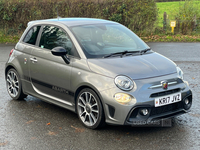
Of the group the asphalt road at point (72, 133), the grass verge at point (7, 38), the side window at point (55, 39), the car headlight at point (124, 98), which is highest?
the side window at point (55, 39)

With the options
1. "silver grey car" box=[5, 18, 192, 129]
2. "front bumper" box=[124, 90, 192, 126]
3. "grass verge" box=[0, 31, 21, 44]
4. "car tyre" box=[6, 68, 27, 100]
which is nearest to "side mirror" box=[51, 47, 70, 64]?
"silver grey car" box=[5, 18, 192, 129]

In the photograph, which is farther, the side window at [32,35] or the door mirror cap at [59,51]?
the side window at [32,35]

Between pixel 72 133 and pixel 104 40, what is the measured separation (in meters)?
1.75

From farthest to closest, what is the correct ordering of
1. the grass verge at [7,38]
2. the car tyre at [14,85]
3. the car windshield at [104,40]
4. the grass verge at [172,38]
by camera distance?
the grass verge at [7,38] → the grass verge at [172,38] → the car tyre at [14,85] → the car windshield at [104,40]

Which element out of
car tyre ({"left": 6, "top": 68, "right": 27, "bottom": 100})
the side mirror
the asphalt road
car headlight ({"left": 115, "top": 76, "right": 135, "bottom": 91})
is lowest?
the asphalt road

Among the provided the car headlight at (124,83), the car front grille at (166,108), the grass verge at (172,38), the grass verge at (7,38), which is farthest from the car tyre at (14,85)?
the grass verge at (7,38)

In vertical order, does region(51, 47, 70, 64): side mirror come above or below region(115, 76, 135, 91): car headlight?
above

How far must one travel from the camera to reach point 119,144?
4.26 metres

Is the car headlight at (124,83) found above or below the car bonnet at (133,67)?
below

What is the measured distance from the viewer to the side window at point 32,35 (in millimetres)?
6020

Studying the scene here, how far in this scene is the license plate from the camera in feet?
14.3

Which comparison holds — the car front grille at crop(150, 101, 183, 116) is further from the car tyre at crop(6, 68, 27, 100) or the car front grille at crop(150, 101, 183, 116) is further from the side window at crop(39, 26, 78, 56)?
the car tyre at crop(6, 68, 27, 100)

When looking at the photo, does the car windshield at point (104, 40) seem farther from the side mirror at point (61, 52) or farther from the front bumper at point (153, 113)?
the front bumper at point (153, 113)

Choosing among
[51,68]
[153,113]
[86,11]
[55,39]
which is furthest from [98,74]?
[86,11]
